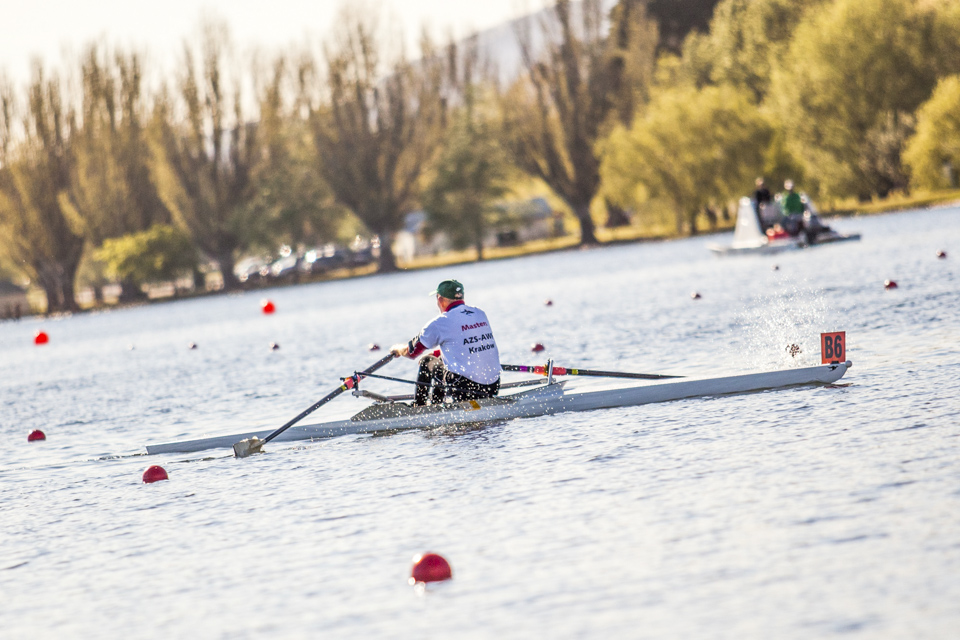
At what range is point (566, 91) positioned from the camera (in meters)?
84.0

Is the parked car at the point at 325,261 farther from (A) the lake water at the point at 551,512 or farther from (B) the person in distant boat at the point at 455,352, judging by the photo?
(B) the person in distant boat at the point at 455,352

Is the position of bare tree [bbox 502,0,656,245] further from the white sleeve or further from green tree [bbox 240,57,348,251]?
the white sleeve

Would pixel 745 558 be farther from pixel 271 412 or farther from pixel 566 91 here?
pixel 566 91

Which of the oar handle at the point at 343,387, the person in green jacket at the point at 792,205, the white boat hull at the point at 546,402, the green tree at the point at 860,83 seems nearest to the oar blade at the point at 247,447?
the oar handle at the point at 343,387

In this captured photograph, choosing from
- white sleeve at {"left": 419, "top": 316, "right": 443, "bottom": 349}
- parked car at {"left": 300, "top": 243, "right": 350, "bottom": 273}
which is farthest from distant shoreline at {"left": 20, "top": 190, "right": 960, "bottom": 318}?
white sleeve at {"left": 419, "top": 316, "right": 443, "bottom": 349}

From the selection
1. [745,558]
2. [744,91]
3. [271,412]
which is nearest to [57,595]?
[745,558]

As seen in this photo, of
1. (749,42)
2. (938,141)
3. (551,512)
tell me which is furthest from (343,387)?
(749,42)

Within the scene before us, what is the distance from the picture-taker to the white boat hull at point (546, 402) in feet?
50.1

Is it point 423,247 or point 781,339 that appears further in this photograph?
point 423,247

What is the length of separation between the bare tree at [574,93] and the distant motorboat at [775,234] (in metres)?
38.3

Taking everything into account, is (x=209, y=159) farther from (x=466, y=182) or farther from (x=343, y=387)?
(x=343, y=387)

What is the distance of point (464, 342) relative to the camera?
14.8m

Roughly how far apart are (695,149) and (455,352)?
59523mm

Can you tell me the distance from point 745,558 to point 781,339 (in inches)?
537
